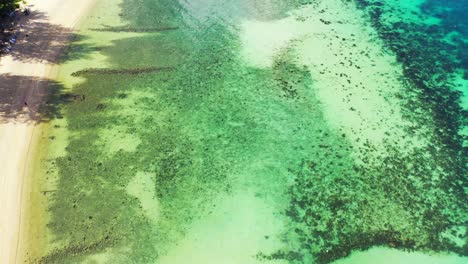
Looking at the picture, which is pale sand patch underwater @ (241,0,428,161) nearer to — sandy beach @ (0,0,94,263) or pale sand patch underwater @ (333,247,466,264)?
pale sand patch underwater @ (333,247,466,264)

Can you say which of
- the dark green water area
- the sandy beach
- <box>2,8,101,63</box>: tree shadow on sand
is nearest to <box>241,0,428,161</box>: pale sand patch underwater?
the dark green water area

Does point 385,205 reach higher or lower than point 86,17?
lower

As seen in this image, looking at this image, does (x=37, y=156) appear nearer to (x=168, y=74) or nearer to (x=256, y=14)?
(x=168, y=74)

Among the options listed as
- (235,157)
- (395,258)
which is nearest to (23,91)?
(235,157)

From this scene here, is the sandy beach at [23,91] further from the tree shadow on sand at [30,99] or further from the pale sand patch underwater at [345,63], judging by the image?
the pale sand patch underwater at [345,63]

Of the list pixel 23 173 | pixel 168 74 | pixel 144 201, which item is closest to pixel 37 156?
pixel 23 173
